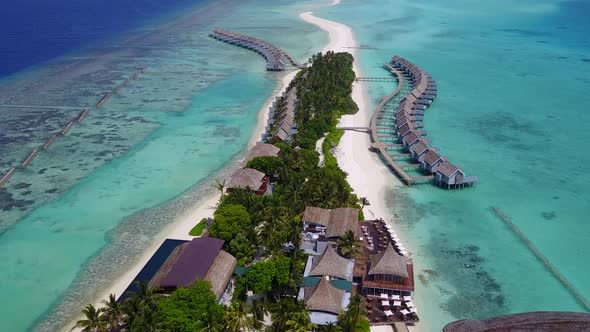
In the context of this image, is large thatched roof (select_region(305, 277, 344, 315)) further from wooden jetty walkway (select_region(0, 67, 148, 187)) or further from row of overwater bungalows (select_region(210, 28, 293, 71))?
row of overwater bungalows (select_region(210, 28, 293, 71))

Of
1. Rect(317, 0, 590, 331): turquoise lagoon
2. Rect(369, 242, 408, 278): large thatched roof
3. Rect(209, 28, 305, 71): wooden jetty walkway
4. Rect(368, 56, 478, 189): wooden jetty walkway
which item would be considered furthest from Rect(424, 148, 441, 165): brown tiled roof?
Rect(209, 28, 305, 71): wooden jetty walkway

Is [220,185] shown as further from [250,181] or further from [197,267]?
[197,267]

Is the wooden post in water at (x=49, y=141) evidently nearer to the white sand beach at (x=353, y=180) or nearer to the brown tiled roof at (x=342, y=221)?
the white sand beach at (x=353, y=180)

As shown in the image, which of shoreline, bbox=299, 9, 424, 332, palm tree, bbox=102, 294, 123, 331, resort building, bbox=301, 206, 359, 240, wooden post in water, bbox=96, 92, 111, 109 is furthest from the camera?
wooden post in water, bbox=96, 92, 111, 109

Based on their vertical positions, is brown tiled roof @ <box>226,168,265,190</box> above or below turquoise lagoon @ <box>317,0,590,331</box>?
above

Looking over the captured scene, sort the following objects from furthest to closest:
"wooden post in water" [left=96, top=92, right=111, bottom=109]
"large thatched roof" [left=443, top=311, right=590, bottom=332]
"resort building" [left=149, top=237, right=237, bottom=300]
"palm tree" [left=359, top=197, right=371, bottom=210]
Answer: "wooden post in water" [left=96, top=92, right=111, bottom=109] → "palm tree" [left=359, top=197, right=371, bottom=210] → "resort building" [left=149, top=237, right=237, bottom=300] → "large thatched roof" [left=443, top=311, right=590, bottom=332]

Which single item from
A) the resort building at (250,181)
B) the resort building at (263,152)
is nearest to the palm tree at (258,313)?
the resort building at (250,181)

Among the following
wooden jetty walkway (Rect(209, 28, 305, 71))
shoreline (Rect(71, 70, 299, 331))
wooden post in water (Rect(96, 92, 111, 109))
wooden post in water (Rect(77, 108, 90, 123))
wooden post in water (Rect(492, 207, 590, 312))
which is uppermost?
wooden jetty walkway (Rect(209, 28, 305, 71))

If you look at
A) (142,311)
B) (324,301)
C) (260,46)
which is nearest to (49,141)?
(142,311)
